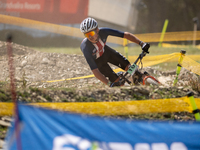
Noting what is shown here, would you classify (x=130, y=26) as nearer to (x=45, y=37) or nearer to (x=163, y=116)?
(x=45, y=37)

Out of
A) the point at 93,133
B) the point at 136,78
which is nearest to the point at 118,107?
the point at 93,133

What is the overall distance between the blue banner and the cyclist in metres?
2.30

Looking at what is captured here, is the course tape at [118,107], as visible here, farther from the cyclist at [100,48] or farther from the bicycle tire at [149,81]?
the cyclist at [100,48]

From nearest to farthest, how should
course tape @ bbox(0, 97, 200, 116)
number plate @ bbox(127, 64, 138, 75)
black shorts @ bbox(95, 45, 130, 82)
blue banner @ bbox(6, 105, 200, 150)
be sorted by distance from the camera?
blue banner @ bbox(6, 105, 200, 150), course tape @ bbox(0, 97, 200, 116), number plate @ bbox(127, 64, 138, 75), black shorts @ bbox(95, 45, 130, 82)

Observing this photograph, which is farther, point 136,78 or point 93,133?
point 136,78

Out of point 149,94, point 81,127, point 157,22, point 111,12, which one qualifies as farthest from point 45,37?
point 157,22

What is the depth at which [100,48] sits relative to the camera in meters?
5.86

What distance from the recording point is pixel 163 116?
493 centimetres

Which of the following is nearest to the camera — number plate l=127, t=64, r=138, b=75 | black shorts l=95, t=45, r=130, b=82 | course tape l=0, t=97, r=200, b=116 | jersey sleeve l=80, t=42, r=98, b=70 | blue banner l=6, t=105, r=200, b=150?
blue banner l=6, t=105, r=200, b=150

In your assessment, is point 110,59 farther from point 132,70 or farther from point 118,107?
point 118,107

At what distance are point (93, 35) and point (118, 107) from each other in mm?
1982

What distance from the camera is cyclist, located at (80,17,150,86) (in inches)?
215

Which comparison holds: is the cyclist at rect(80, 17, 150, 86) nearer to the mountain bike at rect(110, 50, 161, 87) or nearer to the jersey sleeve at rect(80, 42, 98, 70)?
the jersey sleeve at rect(80, 42, 98, 70)

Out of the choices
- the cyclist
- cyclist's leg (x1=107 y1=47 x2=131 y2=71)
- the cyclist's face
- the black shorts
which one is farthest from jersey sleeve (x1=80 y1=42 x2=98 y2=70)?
cyclist's leg (x1=107 y1=47 x2=131 y2=71)
